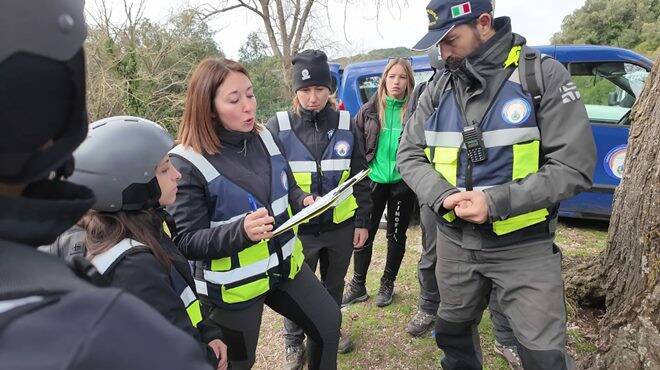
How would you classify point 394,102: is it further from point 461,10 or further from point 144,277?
point 144,277

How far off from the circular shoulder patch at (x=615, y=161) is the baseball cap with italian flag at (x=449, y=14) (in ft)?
12.1

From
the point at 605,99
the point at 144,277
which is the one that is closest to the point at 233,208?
the point at 144,277

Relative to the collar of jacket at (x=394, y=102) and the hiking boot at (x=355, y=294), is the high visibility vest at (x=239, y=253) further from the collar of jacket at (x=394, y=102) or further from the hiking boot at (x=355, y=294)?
the hiking boot at (x=355, y=294)

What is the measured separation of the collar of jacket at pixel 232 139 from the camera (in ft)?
7.46

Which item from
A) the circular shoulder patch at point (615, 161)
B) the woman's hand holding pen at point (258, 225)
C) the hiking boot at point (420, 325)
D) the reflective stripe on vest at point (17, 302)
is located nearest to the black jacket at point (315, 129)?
the hiking boot at point (420, 325)

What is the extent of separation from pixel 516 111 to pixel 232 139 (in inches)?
54.0

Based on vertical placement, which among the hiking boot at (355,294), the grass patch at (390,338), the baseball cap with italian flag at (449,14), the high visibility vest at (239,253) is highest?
the baseball cap with italian flag at (449,14)

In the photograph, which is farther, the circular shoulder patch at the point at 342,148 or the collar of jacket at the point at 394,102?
the collar of jacket at the point at 394,102

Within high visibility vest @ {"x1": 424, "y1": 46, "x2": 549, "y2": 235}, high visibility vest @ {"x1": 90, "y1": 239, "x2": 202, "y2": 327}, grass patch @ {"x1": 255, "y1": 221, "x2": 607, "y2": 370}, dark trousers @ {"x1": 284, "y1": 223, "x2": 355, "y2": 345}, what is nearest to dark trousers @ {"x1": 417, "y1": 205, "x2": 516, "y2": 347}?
grass patch @ {"x1": 255, "y1": 221, "x2": 607, "y2": 370}

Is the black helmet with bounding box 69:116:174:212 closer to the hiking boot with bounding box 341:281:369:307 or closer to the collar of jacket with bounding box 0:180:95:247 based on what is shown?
the collar of jacket with bounding box 0:180:95:247

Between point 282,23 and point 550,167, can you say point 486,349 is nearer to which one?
point 550,167

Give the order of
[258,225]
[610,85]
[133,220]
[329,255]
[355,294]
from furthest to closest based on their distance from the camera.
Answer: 1. [610,85]
2. [355,294]
3. [329,255]
4. [258,225]
5. [133,220]

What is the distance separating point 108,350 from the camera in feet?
2.00

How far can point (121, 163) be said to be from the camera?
1645 millimetres
